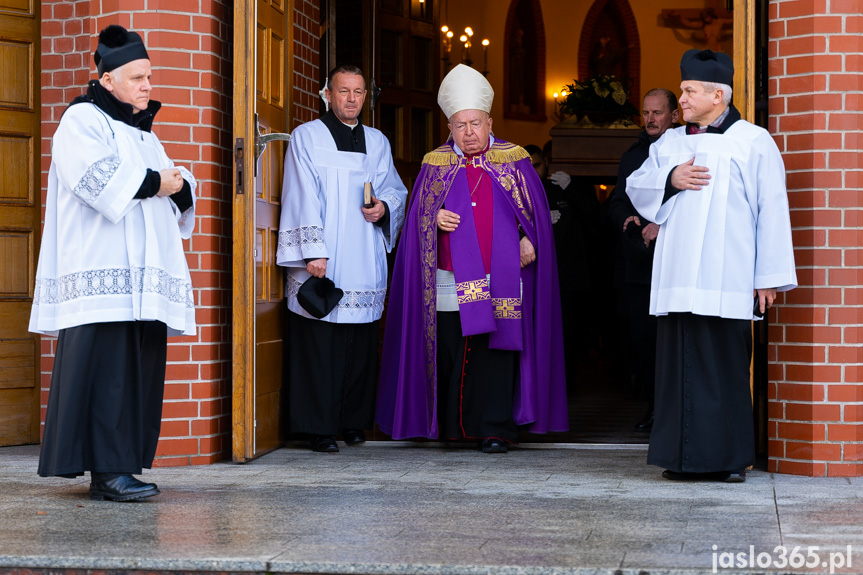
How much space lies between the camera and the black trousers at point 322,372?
6.21 metres

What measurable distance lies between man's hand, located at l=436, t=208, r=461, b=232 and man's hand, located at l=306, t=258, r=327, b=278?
2.13 ft

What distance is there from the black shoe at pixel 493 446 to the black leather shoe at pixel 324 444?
76cm

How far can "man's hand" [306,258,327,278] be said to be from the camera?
604 cm

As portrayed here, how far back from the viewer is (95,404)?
452 cm

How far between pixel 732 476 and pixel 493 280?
1.74m

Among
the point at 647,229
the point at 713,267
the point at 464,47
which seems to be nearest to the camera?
the point at 713,267

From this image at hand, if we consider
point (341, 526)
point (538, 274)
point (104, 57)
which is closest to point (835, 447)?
point (538, 274)

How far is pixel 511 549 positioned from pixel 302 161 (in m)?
3.05

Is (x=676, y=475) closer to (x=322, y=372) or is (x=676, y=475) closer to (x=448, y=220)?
(x=448, y=220)

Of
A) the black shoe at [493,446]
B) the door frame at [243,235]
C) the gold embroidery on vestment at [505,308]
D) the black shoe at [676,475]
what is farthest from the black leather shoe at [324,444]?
the black shoe at [676,475]

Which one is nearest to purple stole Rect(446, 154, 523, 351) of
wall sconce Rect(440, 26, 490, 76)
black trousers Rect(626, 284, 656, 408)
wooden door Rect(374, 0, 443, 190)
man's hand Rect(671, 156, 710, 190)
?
black trousers Rect(626, 284, 656, 408)

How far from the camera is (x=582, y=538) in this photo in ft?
12.3

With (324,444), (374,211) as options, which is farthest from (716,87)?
(324,444)

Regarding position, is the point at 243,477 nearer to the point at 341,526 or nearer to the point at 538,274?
the point at 341,526
